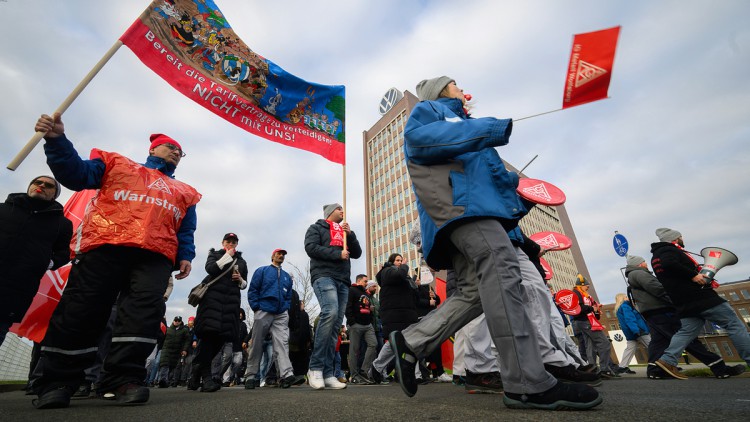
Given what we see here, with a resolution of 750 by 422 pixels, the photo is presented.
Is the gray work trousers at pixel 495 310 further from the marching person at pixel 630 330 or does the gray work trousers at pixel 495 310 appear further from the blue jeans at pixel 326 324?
the marching person at pixel 630 330

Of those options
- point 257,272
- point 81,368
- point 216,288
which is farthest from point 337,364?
point 81,368

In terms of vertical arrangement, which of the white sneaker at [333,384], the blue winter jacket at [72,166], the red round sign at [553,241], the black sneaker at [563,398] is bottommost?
the black sneaker at [563,398]

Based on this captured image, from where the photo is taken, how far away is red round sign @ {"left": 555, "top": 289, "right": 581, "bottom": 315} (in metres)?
7.03

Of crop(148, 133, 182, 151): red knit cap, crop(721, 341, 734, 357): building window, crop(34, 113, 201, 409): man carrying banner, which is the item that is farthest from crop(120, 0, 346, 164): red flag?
crop(721, 341, 734, 357): building window

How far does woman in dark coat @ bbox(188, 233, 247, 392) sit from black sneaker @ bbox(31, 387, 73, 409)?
2146 mm

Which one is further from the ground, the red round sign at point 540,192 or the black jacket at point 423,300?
the red round sign at point 540,192

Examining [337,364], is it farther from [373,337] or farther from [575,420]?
[575,420]

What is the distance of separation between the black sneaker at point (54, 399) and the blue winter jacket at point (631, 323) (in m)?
7.94

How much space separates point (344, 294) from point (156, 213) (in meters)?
2.27

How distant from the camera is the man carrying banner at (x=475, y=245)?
179 cm

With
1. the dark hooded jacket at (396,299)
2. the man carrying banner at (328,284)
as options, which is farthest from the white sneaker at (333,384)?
the dark hooded jacket at (396,299)

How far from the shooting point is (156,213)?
9.66ft

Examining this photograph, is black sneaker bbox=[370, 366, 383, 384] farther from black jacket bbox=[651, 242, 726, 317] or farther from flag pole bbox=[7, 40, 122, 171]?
flag pole bbox=[7, 40, 122, 171]

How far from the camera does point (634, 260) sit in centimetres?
628
